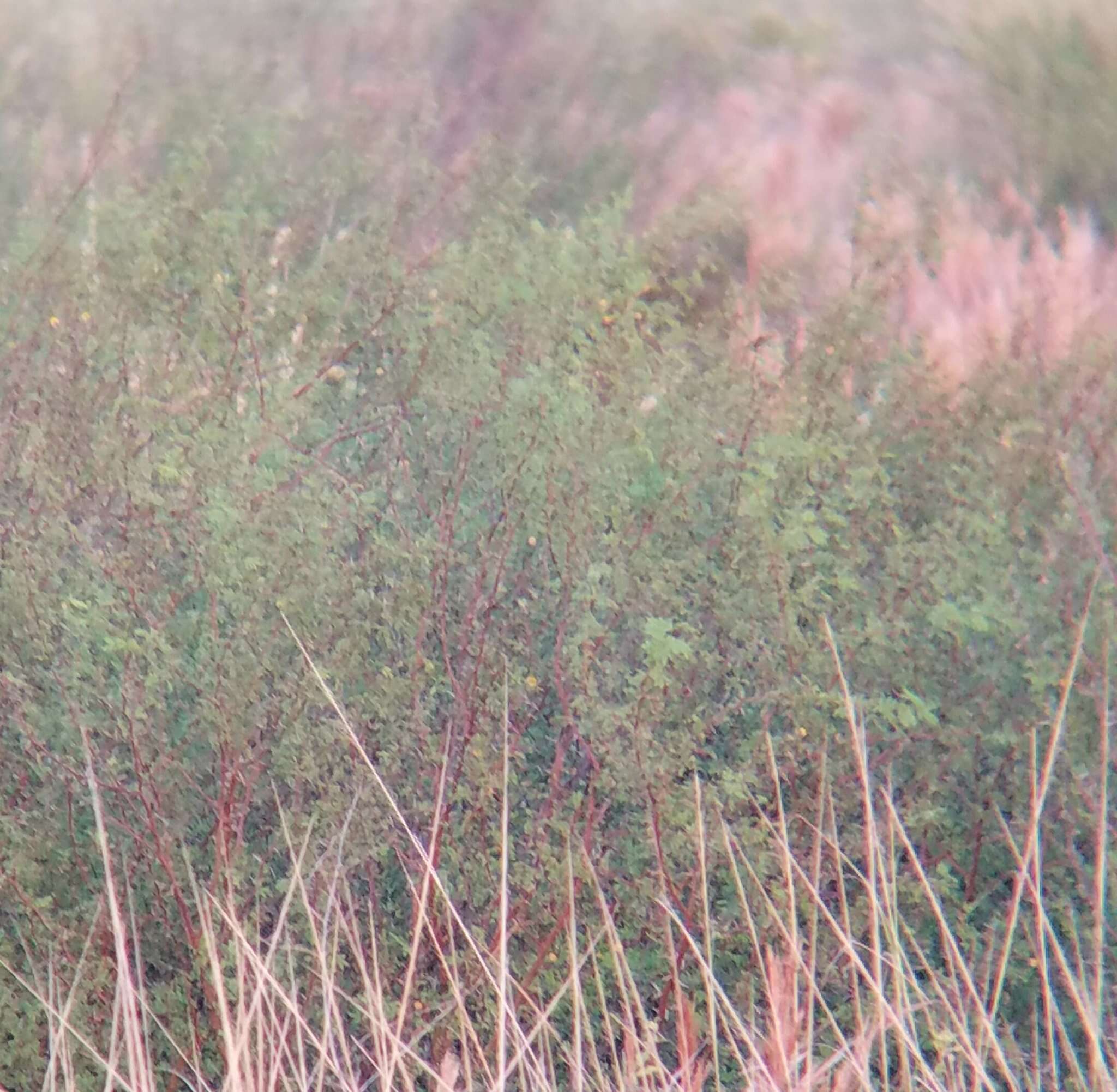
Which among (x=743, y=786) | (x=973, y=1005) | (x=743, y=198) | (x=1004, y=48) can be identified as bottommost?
(x=973, y=1005)

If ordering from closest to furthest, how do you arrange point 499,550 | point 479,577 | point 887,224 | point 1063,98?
point 479,577 < point 499,550 < point 887,224 < point 1063,98

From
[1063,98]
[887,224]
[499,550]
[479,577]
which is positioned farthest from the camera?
[1063,98]

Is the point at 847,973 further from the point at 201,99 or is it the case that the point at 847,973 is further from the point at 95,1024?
the point at 201,99

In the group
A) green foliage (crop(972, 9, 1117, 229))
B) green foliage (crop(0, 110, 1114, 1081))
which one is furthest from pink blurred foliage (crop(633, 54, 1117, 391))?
green foliage (crop(0, 110, 1114, 1081))

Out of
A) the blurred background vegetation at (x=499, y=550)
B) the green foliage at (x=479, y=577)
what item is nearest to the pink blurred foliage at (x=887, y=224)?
the blurred background vegetation at (x=499, y=550)

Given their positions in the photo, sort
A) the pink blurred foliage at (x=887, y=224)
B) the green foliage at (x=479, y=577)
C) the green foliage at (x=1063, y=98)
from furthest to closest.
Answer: the green foliage at (x=1063, y=98), the pink blurred foliage at (x=887, y=224), the green foliage at (x=479, y=577)

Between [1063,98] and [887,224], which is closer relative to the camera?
[887,224]

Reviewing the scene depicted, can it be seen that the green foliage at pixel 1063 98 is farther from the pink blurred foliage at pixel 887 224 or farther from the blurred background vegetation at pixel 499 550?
the blurred background vegetation at pixel 499 550

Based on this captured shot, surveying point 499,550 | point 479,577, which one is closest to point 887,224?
point 499,550

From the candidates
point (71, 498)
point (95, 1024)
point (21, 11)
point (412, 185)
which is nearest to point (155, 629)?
point (71, 498)

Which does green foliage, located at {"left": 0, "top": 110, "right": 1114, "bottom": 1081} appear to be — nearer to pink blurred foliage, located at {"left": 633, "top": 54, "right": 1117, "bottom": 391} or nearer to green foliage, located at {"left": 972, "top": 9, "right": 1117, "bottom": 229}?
pink blurred foliage, located at {"left": 633, "top": 54, "right": 1117, "bottom": 391}

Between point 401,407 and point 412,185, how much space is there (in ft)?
4.27

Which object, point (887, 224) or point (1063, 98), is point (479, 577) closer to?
point (887, 224)

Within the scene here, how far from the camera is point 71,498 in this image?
9.12ft
